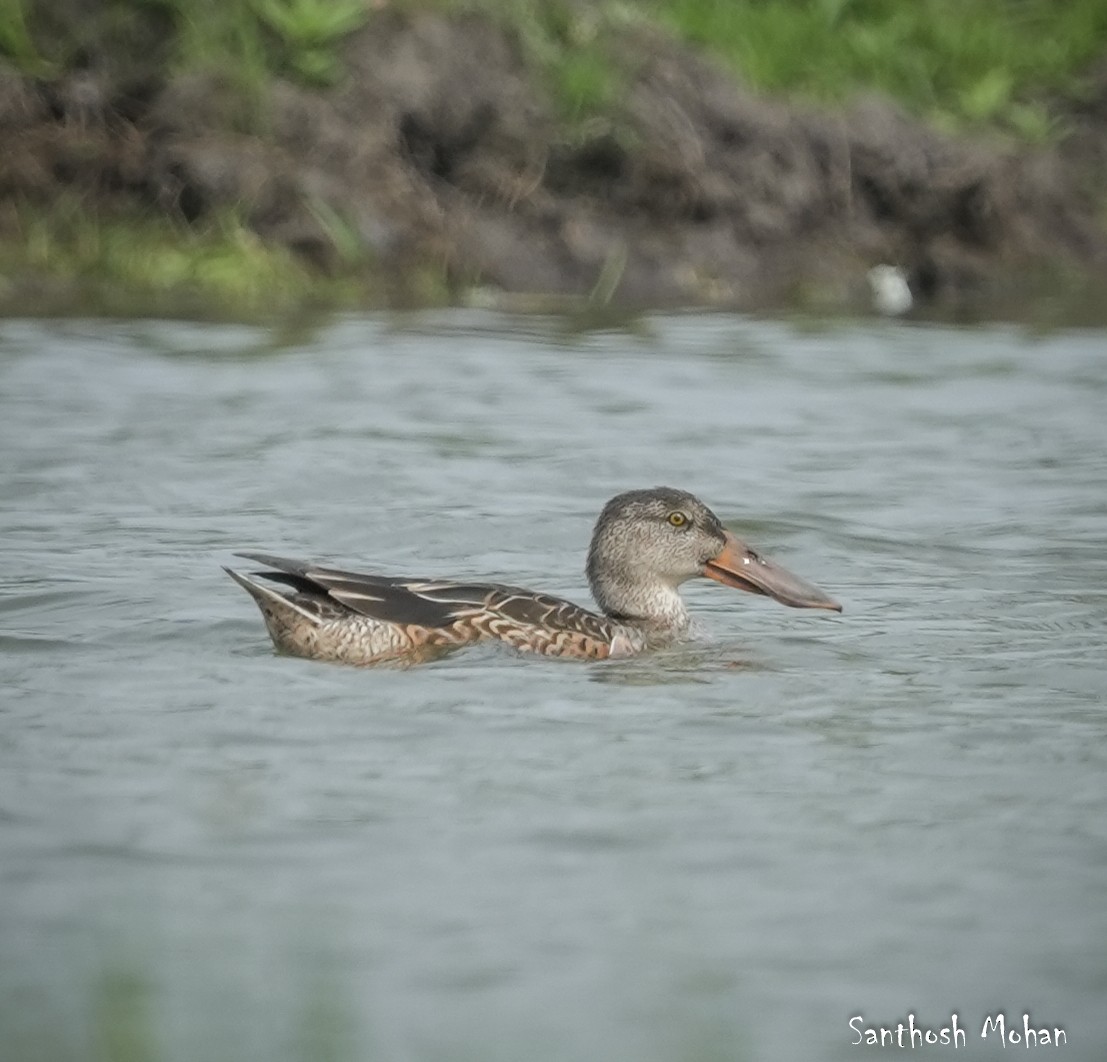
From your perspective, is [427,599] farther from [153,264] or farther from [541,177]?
[541,177]

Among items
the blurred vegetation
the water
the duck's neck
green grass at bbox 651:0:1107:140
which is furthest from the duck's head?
green grass at bbox 651:0:1107:140

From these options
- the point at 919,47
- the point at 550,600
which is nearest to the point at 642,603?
the point at 550,600

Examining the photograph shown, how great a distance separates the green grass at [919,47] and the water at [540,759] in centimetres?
678

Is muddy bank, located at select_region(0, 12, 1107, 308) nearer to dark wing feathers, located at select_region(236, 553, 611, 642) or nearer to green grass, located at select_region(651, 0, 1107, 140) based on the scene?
green grass, located at select_region(651, 0, 1107, 140)

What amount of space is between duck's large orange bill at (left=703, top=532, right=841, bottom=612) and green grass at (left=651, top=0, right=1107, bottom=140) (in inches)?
411

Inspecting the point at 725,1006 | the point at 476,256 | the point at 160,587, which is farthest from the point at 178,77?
the point at 725,1006

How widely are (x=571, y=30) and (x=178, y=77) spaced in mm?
3001

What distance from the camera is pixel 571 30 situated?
722 inches

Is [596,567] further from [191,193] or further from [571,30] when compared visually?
[571,30]

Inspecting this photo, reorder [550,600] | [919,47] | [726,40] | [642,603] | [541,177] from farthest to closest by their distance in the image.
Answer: [919,47] → [726,40] → [541,177] → [642,603] → [550,600]

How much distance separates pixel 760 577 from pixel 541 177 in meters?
9.45

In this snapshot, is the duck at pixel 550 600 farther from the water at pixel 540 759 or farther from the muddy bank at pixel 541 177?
the muddy bank at pixel 541 177

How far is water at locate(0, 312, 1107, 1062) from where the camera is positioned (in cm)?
484

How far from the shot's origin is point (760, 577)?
28.5 feet
